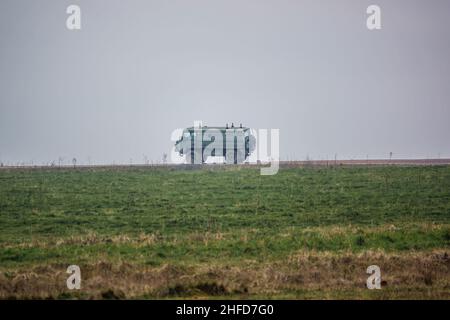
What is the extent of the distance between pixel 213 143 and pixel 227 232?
3472cm

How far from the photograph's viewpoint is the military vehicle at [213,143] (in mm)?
66312

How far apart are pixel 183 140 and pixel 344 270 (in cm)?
4291

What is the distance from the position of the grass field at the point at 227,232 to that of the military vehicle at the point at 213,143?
12.9 meters

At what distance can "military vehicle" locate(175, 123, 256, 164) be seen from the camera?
66.3 m

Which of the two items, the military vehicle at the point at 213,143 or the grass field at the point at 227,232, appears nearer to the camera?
the grass field at the point at 227,232

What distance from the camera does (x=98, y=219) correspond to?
36.2 meters

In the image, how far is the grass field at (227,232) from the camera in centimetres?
2298

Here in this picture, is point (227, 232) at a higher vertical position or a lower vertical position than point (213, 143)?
lower

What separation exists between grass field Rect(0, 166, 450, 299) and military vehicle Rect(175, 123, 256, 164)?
42.2 feet

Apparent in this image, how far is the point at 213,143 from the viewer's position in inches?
2625

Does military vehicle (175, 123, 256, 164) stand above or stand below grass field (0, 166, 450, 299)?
above

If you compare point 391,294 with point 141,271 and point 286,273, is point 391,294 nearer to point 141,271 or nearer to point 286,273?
point 286,273

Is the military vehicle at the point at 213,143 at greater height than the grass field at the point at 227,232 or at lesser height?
greater

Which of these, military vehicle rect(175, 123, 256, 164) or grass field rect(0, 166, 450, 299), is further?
military vehicle rect(175, 123, 256, 164)
